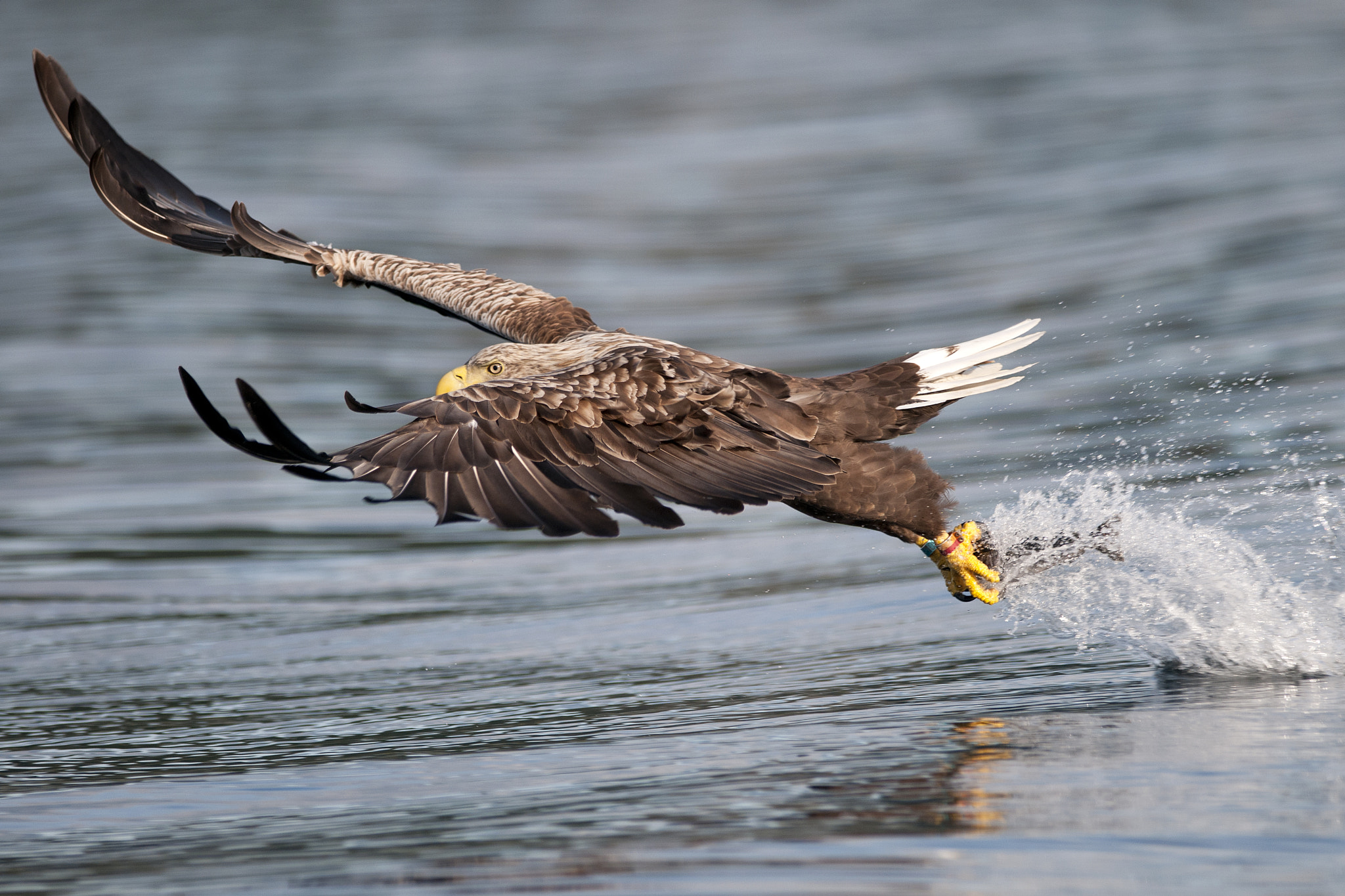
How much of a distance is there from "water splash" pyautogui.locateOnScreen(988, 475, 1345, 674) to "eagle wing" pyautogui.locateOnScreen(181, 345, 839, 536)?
1.06 m

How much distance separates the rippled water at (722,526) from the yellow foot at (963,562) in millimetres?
157

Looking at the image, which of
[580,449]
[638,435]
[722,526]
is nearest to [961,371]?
[638,435]

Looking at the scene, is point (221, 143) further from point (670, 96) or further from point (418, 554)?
point (418, 554)

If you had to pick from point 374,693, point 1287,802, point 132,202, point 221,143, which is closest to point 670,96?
point 221,143

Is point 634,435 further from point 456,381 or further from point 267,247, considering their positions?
point 267,247

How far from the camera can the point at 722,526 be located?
820 centimetres

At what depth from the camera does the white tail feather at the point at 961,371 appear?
5309 mm

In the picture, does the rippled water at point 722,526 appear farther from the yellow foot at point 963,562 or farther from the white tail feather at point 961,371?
the white tail feather at point 961,371

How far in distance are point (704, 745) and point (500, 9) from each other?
23682 mm

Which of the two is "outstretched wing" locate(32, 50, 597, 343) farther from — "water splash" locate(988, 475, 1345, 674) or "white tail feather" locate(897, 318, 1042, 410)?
"water splash" locate(988, 475, 1345, 674)

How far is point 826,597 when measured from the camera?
21.2ft

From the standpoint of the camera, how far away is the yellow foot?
212 inches

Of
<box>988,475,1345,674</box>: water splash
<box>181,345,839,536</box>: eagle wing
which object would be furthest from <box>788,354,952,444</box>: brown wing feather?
<box>988,475,1345,674</box>: water splash

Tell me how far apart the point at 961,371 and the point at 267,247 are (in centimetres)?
286
